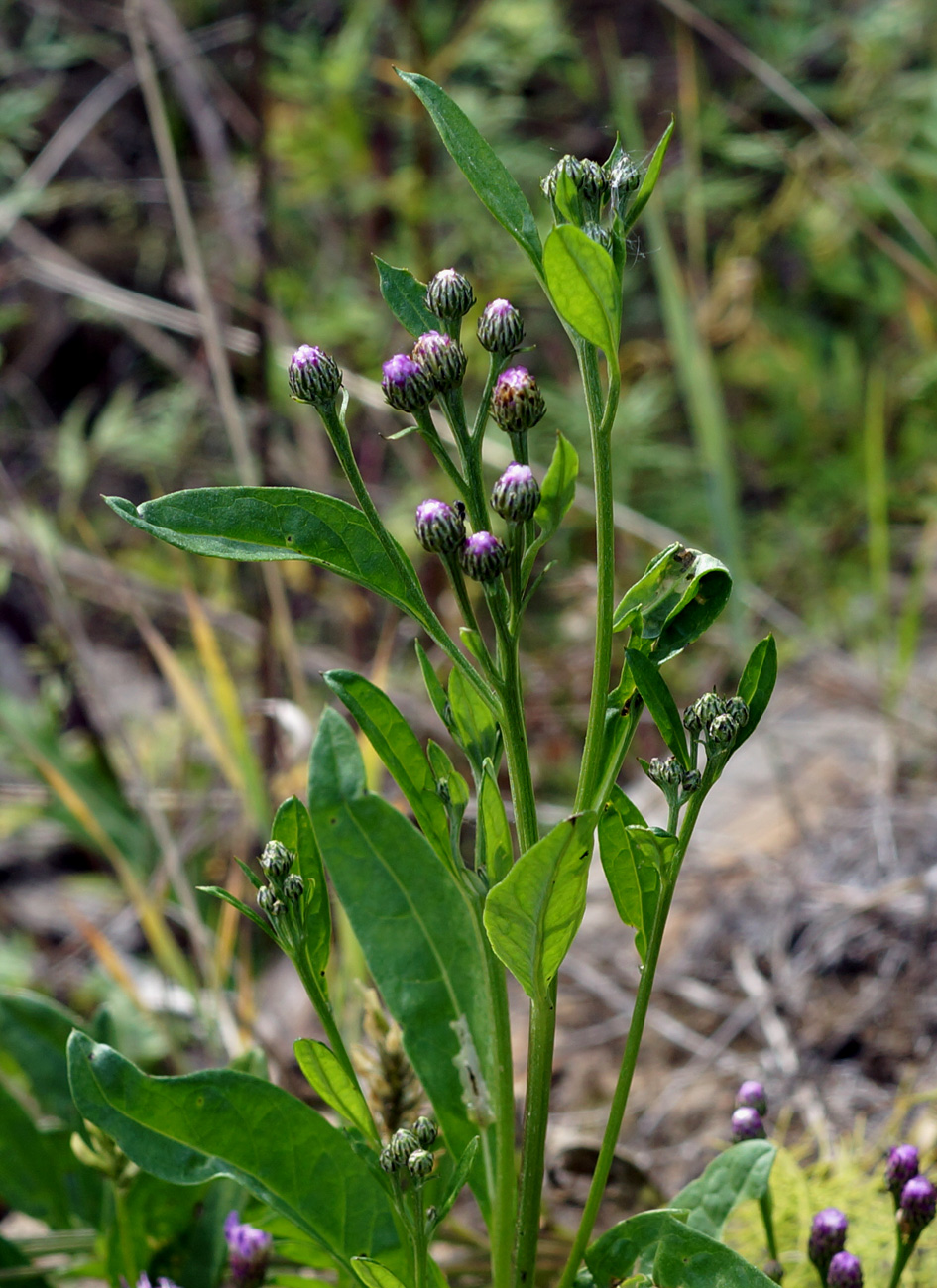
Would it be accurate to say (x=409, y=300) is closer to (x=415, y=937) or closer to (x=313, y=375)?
(x=313, y=375)

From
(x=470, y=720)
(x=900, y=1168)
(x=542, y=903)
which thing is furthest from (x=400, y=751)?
(x=900, y=1168)

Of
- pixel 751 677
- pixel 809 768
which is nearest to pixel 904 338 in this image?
pixel 809 768

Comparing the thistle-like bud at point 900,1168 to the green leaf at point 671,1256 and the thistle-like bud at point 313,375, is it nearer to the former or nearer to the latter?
the green leaf at point 671,1256

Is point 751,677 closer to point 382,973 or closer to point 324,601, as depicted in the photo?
point 382,973

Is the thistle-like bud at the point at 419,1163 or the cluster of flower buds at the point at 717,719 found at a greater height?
the cluster of flower buds at the point at 717,719

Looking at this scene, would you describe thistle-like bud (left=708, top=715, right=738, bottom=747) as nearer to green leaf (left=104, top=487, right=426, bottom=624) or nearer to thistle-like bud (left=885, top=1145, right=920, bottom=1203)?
green leaf (left=104, top=487, right=426, bottom=624)

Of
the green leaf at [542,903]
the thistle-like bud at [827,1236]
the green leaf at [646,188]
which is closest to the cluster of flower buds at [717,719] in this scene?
the green leaf at [542,903]

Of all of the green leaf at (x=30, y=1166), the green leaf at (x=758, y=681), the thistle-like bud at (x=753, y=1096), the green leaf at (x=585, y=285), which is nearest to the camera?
the green leaf at (x=585, y=285)
